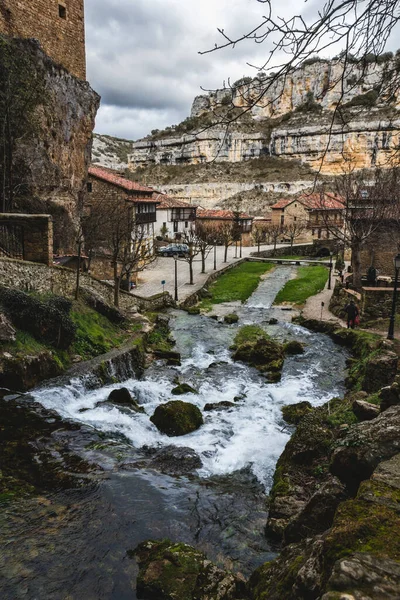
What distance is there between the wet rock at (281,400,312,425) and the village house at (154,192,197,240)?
4481cm

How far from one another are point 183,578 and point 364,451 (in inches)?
101

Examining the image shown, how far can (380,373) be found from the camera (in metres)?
11.1

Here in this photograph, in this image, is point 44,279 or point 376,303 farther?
point 376,303

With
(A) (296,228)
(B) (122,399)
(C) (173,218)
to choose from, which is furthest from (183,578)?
(A) (296,228)

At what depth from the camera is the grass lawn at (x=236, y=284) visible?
30438 millimetres

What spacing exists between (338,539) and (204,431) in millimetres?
7581

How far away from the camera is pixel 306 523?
15.2ft

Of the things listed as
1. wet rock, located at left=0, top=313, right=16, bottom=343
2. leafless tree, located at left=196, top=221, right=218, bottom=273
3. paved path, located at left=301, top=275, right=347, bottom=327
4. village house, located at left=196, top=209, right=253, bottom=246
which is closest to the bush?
wet rock, located at left=0, top=313, right=16, bottom=343

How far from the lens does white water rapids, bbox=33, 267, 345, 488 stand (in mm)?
9297

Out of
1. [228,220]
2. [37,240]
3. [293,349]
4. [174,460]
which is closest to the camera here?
[174,460]

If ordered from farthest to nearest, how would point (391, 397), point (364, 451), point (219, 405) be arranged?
point (219, 405) < point (391, 397) < point (364, 451)

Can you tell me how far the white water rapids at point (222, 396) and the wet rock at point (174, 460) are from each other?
0.25 meters

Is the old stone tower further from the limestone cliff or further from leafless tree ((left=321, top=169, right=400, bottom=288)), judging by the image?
A: leafless tree ((left=321, top=169, right=400, bottom=288))

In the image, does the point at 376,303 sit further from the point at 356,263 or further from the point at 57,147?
the point at 57,147
